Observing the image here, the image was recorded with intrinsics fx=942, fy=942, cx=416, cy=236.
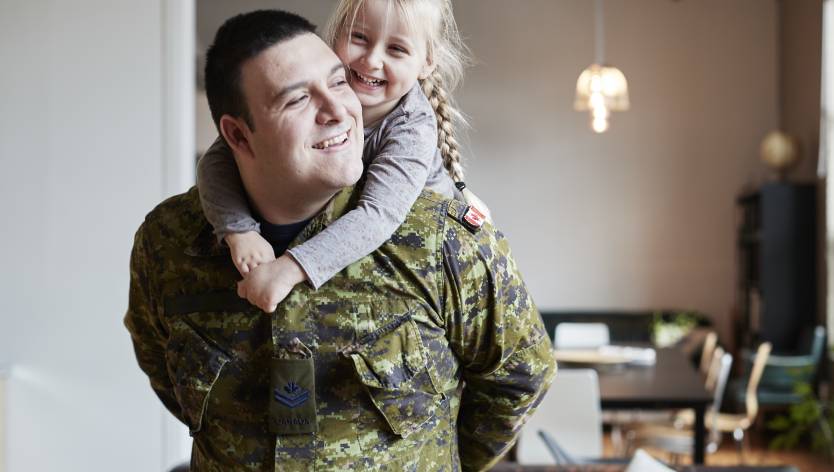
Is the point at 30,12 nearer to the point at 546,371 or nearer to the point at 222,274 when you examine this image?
the point at 222,274

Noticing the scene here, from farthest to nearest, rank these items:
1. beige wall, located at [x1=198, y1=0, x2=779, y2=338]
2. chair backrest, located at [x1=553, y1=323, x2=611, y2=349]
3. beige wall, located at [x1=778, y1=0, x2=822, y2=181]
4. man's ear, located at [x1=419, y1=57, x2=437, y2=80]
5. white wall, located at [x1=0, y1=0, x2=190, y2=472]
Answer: beige wall, located at [x1=198, y1=0, x2=779, y2=338] < beige wall, located at [x1=778, y1=0, x2=822, y2=181] < chair backrest, located at [x1=553, y1=323, x2=611, y2=349] < white wall, located at [x1=0, y1=0, x2=190, y2=472] < man's ear, located at [x1=419, y1=57, x2=437, y2=80]

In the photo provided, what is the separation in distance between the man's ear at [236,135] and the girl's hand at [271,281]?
17 cm

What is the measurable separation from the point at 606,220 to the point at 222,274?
27.0 ft

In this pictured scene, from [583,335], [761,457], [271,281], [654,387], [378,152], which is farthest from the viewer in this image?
[761,457]

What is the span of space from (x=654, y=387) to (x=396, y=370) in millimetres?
3377

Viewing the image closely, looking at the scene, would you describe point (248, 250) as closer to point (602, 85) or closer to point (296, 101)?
point (296, 101)

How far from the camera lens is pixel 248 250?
123cm

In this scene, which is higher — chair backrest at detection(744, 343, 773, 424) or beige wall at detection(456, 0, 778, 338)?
beige wall at detection(456, 0, 778, 338)

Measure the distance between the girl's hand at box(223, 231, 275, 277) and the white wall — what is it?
208 centimetres

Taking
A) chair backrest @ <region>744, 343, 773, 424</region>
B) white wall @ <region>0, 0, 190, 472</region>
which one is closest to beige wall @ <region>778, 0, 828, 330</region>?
chair backrest @ <region>744, 343, 773, 424</region>

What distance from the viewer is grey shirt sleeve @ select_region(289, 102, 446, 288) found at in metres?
1.21

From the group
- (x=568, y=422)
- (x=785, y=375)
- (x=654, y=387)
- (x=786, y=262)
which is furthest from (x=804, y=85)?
(x=568, y=422)

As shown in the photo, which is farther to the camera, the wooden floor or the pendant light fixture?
the wooden floor

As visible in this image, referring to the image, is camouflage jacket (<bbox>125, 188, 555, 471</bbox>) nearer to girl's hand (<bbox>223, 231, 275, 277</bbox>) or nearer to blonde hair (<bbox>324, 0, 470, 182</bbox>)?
girl's hand (<bbox>223, 231, 275, 277</bbox>)
